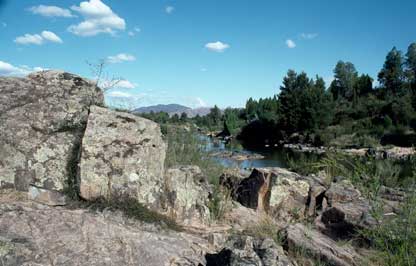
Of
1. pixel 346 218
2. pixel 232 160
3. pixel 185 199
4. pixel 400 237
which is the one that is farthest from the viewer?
pixel 232 160

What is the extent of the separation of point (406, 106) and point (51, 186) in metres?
70.6

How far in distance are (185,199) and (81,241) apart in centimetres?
185

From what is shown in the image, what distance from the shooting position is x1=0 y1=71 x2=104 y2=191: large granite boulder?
4750 mm

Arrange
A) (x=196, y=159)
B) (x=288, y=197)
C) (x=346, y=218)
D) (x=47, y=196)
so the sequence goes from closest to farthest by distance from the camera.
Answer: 1. (x=47, y=196)
2. (x=346, y=218)
3. (x=288, y=197)
4. (x=196, y=159)

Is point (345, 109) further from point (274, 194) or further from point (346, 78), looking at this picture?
point (274, 194)

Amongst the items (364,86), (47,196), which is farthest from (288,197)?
(364,86)

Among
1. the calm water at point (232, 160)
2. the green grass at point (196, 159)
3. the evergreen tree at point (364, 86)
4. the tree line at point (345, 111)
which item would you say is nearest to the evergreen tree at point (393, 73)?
the tree line at point (345, 111)

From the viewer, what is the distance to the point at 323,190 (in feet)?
27.2

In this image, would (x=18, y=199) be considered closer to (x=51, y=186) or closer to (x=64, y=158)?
(x=51, y=186)

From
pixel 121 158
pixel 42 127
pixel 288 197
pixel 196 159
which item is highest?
pixel 42 127

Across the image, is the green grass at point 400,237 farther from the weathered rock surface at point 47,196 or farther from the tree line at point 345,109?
the tree line at point 345,109

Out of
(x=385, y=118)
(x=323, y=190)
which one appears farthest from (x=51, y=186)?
(x=385, y=118)

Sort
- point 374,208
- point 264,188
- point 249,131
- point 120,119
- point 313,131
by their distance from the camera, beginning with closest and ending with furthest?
point 374,208 → point 120,119 → point 264,188 → point 313,131 → point 249,131

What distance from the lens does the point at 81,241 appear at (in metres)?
3.82
